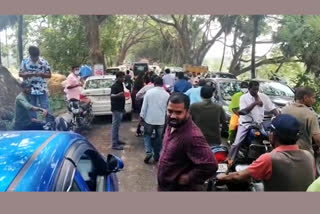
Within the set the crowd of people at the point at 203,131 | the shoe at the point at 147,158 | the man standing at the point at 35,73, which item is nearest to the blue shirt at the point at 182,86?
the crowd of people at the point at 203,131

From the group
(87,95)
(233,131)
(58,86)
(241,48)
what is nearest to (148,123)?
(233,131)

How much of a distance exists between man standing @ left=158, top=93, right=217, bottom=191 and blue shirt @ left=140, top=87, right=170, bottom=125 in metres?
3.86

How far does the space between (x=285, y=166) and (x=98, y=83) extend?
9.75 meters

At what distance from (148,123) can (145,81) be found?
5283mm

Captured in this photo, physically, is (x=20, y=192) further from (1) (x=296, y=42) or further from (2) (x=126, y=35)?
(2) (x=126, y=35)

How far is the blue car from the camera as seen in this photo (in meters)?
2.00

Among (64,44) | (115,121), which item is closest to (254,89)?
(115,121)

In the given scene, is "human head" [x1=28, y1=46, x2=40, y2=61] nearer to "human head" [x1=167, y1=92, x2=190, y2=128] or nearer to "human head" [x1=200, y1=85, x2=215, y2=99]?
"human head" [x1=200, y1=85, x2=215, y2=99]

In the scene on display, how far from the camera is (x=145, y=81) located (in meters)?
12.3

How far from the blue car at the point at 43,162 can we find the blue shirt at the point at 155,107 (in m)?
3.89

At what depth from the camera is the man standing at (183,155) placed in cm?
291

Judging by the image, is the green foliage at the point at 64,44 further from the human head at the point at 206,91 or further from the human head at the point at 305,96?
the human head at the point at 305,96

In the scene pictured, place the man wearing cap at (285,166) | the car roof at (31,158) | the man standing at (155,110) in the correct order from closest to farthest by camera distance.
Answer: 1. the car roof at (31,158)
2. the man wearing cap at (285,166)
3. the man standing at (155,110)

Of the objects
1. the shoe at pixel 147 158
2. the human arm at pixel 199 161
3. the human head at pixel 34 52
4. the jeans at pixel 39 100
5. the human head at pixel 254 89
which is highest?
the human head at pixel 34 52
